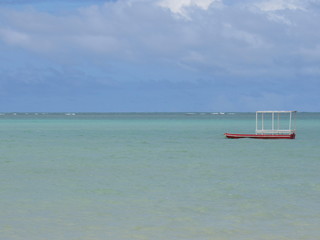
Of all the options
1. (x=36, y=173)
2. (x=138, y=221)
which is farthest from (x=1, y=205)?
(x=36, y=173)

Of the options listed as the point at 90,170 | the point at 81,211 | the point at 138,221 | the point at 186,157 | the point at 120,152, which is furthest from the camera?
the point at 120,152

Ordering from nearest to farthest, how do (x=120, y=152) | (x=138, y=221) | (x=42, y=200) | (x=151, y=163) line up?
(x=138, y=221) → (x=42, y=200) → (x=151, y=163) → (x=120, y=152)

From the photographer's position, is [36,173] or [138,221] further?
[36,173]

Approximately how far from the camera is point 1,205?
560 inches

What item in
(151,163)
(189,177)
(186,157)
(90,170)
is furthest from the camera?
(186,157)

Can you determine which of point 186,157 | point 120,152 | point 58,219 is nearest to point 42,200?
point 58,219

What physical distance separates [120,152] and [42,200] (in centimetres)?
1758

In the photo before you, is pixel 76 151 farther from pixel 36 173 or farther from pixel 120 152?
pixel 36 173

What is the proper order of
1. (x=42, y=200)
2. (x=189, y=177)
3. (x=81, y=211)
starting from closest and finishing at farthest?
(x=81, y=211), (x=42, y=200), (x=189, y=177)

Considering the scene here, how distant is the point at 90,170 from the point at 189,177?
4.85 meters

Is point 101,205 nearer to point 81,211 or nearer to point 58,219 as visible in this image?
point 81,211

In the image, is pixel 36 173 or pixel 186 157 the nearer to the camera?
pixel 36 173

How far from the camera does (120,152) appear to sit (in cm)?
3266

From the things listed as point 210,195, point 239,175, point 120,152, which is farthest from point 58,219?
point 120,152
